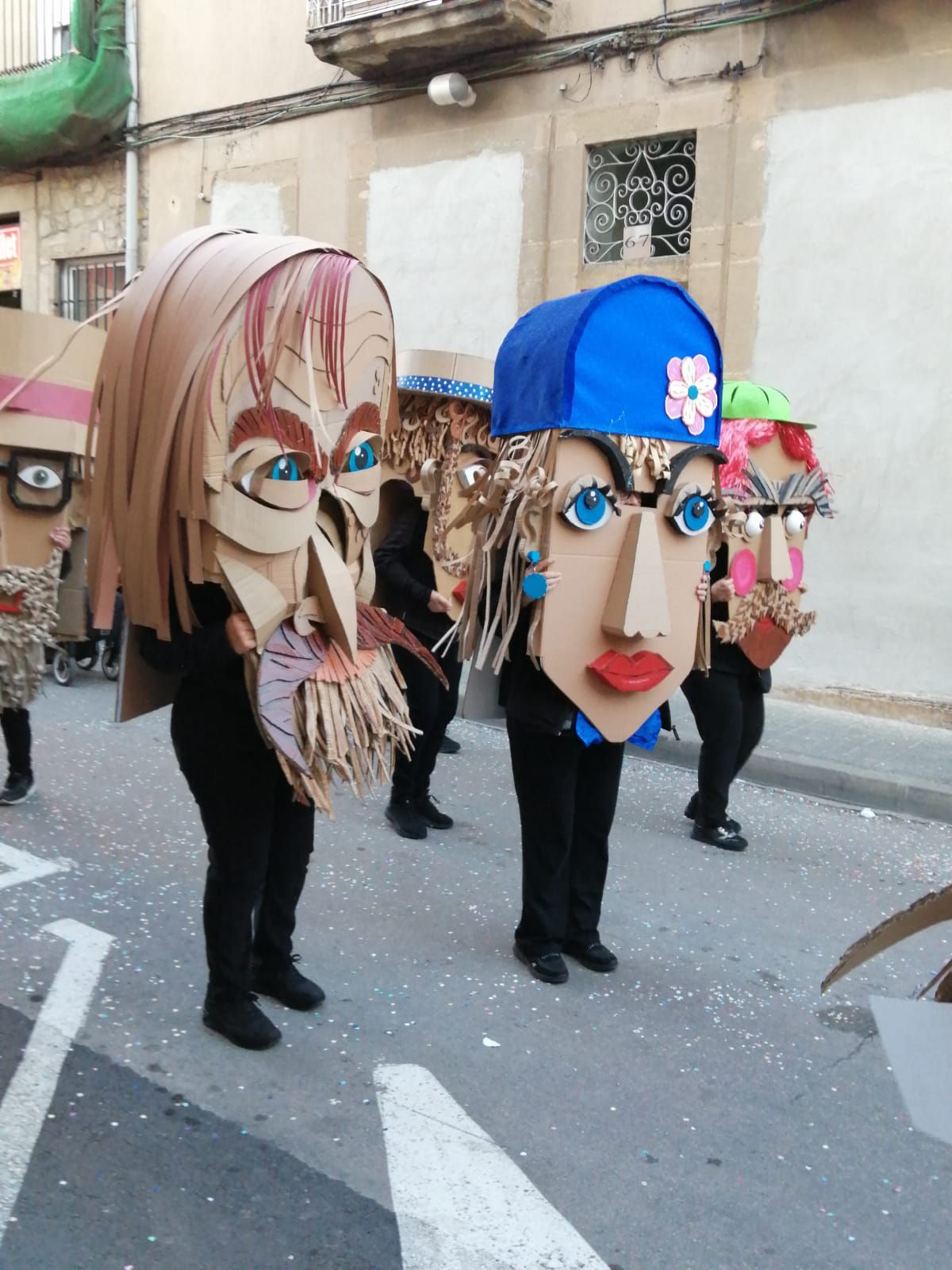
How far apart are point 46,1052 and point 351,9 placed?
9473mm

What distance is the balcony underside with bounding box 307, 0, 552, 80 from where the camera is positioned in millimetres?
9141

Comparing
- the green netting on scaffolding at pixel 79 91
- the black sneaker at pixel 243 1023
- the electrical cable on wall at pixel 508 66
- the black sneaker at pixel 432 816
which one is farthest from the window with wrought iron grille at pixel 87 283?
the black sneaker at pixel 243 1023

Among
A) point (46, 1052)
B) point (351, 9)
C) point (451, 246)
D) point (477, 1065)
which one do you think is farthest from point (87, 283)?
point (477, 1065)

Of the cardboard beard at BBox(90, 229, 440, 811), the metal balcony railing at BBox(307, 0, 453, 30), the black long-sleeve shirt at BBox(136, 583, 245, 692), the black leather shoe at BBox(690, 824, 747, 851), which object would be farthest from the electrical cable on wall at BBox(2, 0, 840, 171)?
the black long-sleeve shirt at BBox(136, 583, 245, 692)

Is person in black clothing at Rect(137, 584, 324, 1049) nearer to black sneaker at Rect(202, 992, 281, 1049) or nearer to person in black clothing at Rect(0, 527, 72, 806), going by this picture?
black sneaker at Rect(202, 992, 281, 1049)

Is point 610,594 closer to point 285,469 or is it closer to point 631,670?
point 631,670

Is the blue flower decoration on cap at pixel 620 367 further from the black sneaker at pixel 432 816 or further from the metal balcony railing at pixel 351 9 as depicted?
the metal balcony railing at pixel 351 9

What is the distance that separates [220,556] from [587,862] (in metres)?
1.59

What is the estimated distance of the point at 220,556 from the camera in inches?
106

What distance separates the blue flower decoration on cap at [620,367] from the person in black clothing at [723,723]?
1.42 meters

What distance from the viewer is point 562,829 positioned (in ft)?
11.4

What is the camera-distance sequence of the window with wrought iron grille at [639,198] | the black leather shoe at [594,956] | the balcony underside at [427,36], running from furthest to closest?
the balcony underside at [427,36] → the window with wrought iron grille at [639,198] → the black leather shoe at [594,956]

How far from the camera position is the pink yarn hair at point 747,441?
4.73 meters

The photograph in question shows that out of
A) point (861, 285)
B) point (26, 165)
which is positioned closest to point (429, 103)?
point (861, 285)
